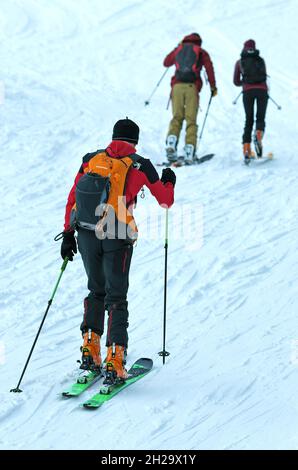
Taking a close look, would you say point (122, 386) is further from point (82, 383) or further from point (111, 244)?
point (111, 244)

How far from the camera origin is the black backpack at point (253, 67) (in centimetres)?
1300

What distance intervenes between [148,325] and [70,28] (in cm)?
1624

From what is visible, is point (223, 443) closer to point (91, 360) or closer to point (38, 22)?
point (91, 360)

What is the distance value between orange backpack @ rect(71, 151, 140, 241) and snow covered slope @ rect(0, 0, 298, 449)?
1.29m

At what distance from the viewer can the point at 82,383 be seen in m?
6.45

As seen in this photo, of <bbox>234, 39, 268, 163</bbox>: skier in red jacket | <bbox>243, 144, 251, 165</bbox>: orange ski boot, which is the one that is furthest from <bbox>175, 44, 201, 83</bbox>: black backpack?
<bbox>243, 144, 251, 165</bbox>: orange ski boot

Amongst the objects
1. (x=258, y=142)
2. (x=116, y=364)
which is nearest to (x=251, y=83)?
(x=258, y=142)

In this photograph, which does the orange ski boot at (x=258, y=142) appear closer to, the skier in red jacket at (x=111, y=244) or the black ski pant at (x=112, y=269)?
the skier in red jacket at (x=111, y=244)

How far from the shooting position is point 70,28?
22.6m

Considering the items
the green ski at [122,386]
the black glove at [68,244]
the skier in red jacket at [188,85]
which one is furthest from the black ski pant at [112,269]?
the skier in red jacket at [188,85]

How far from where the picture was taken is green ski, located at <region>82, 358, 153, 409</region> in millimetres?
6051

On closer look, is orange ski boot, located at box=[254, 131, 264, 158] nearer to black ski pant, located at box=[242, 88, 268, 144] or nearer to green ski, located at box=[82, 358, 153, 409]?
black ski pant, located at box=[242, 88, 268, 144]

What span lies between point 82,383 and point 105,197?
1472mm

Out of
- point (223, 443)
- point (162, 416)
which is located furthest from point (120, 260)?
point (223, 443)
